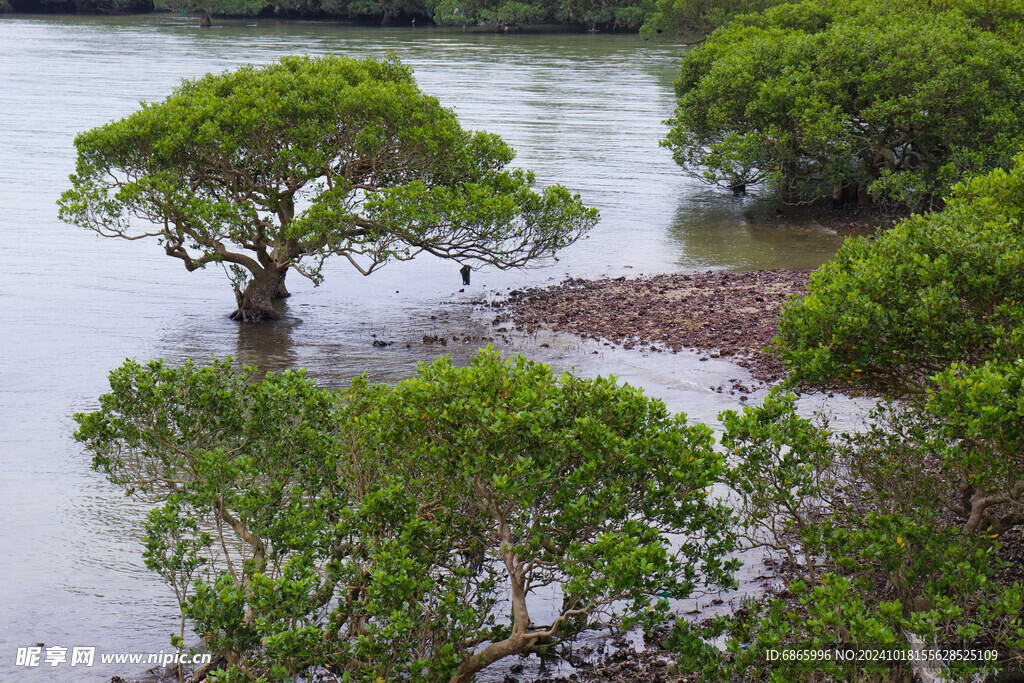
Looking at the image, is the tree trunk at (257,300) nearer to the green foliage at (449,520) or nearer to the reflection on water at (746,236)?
the reflection on water at (746,236)

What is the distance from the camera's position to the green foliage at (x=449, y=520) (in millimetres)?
9242

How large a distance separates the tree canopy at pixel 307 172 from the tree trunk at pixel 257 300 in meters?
0.04

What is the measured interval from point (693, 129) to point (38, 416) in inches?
1153

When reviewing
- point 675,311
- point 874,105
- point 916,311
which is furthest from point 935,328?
point 874,105

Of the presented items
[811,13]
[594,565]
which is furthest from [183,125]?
[811,13]

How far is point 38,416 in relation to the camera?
22188 millimetres

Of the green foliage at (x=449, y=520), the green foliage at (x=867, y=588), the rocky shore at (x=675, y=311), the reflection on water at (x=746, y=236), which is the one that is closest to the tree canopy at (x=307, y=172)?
the rocky shore at (x=675, y=311)

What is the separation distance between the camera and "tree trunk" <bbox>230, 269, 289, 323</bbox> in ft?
92.7

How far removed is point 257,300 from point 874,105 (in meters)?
23.0

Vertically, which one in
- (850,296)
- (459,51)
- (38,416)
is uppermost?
(459,51)

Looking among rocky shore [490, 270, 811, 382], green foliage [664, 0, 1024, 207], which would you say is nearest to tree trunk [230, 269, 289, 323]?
rocky shore [490, 270, 811, 382]

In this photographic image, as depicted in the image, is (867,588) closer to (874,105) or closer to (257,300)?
(257,300)

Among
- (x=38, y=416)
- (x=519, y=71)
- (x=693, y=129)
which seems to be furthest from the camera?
(x=519, y=71)

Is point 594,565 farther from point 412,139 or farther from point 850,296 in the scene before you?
point 412,139
